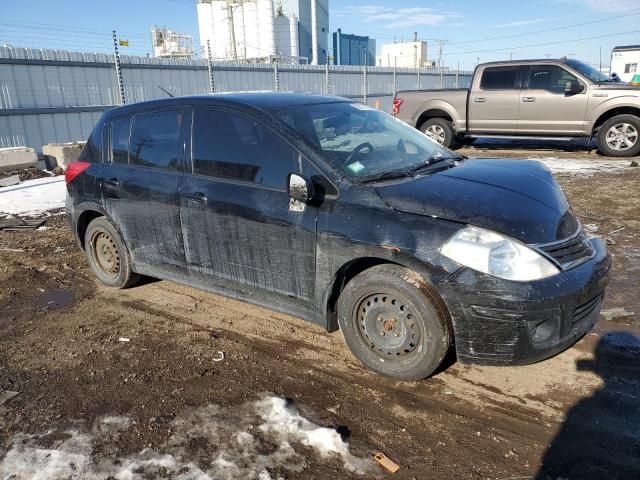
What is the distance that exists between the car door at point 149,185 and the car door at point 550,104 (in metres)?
9.41

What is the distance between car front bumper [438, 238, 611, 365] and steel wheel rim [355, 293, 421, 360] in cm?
28

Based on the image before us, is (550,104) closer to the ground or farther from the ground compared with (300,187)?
farther from the ground

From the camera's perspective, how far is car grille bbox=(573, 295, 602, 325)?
2.84 m

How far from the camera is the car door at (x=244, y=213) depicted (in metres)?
3.31

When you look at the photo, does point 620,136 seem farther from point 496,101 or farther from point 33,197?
point 33,197

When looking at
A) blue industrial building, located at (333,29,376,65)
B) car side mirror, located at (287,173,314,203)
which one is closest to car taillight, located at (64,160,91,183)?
car side mirror, located at (287,173,314,203)

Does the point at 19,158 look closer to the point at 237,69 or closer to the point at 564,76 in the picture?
the point at 237,69

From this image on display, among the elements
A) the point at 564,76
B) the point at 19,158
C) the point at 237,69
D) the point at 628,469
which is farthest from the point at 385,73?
the point at 628,469

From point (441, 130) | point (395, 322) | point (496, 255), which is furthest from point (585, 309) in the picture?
point (441, 130)

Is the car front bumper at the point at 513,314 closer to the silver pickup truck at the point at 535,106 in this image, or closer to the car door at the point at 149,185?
the car door at the point at 149,185

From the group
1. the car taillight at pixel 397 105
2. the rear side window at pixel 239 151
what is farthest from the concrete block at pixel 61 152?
the rear side window at pixel 239 151

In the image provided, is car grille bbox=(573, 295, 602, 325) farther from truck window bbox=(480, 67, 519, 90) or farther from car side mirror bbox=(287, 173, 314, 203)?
truck window bbox=(480, 67, 519, 90)

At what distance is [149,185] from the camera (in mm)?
4059

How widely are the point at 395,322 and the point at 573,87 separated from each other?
9600 millimetres
